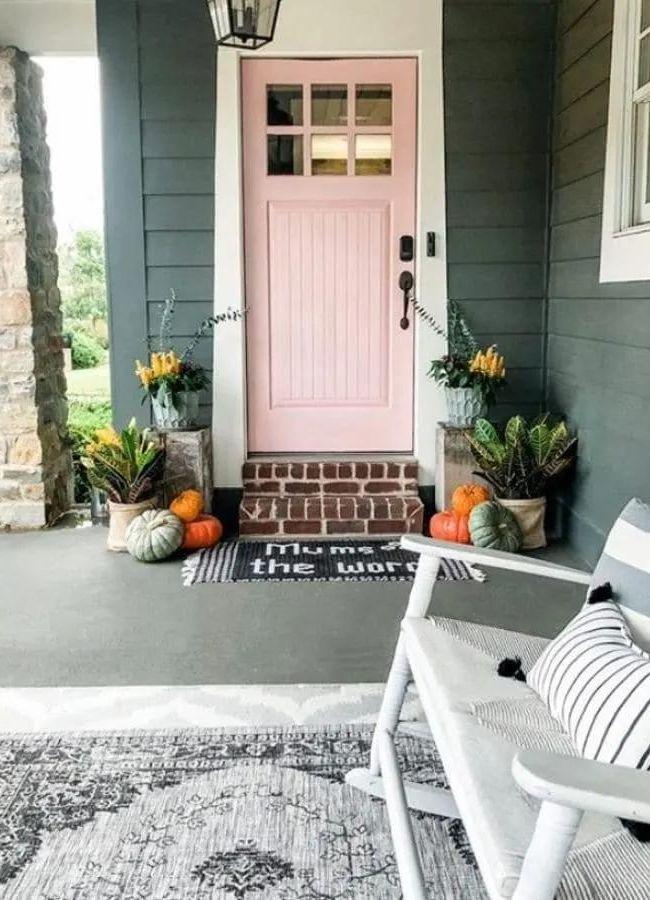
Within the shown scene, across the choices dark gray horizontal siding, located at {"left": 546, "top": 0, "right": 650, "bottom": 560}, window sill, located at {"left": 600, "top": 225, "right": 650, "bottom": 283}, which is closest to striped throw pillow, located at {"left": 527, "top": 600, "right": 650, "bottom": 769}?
dark gray horizontal siding, located at {"left": 546, "top": 0, "right": 650, "bottom": 560}

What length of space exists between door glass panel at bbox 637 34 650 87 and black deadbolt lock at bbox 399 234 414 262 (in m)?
1.39

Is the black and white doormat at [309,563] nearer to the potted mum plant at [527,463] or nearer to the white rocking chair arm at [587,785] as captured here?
the potted mum plant at [527,463]

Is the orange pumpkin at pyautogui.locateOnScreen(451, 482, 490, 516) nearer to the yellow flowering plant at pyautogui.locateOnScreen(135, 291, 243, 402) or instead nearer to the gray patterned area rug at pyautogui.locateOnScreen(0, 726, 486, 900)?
the yellow flowering plant at pyautogui.locateOnScreen(135, 291, 243, 402)

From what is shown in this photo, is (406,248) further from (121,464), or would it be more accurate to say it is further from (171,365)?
(121,464)

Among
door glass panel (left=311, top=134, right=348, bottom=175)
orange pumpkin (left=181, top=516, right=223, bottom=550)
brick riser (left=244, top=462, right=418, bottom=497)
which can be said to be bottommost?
orange pumpkin (left=181, top=516, right=223, bottom=550)

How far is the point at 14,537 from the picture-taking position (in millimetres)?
4625

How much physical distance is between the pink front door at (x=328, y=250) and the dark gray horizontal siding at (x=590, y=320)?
2.46 ft

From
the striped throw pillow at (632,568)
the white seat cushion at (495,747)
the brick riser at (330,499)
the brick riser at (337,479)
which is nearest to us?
the white seat cushion at (495,747)

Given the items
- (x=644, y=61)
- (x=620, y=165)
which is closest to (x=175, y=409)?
(x=620, y=165)

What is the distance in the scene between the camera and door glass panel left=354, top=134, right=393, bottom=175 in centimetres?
461

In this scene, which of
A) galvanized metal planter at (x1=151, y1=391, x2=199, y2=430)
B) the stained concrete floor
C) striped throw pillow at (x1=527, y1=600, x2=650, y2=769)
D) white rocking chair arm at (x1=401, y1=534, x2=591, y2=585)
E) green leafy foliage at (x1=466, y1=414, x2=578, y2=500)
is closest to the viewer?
striped throw pillow at (x1=527, y1=600, x2=650, y2=769)

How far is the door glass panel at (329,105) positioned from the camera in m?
4.57

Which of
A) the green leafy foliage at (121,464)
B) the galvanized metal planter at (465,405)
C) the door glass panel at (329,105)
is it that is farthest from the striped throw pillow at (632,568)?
the door glass panel at (329,105)

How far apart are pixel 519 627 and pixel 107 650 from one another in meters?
1.48
